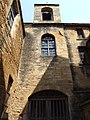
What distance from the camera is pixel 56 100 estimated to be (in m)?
7.00

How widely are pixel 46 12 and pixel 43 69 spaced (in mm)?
6916

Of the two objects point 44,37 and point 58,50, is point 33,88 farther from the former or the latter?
point 44,37

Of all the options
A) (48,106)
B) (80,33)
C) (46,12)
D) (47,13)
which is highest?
(46,12)

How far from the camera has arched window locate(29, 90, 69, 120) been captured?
650 centimetres

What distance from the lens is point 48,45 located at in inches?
372

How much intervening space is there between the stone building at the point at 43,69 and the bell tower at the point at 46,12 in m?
1.56

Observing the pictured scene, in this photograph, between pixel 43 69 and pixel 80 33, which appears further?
pixel 80 33

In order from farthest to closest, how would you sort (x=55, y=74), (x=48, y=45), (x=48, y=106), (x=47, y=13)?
1. (x=47, y=13)
2. (x=48, y=45)
3. (x=55, y=74)
4. (x=48, y=106)

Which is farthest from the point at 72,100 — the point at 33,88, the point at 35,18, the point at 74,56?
the point at 35,18

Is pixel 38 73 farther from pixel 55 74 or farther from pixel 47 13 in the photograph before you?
pixel 47 13

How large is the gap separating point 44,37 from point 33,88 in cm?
408

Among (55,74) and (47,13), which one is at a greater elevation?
(47,13)

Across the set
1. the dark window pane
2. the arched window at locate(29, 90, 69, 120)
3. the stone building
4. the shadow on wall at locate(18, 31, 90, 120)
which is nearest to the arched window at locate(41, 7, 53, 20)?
the stone building

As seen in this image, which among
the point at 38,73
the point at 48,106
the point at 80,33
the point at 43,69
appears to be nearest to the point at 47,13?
the point at 80,33
